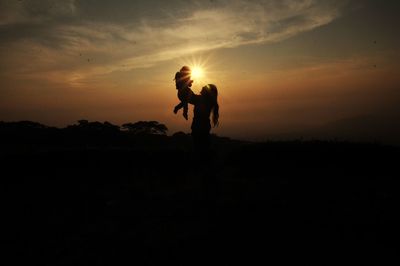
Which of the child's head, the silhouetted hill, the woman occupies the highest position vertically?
the child's head

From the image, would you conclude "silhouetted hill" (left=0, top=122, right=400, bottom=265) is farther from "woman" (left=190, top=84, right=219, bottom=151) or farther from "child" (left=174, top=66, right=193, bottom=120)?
"child" (left=174, top=66, right=193, bottom=120)

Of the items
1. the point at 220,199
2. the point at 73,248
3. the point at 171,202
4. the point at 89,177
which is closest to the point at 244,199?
the point at 220,199

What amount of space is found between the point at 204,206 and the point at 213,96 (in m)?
3.01

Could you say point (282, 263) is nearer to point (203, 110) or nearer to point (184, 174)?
point (203, 110)

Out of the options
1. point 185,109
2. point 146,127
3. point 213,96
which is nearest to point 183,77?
point 185,109

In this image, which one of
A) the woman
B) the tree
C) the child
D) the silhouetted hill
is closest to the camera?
the silhouetted hill

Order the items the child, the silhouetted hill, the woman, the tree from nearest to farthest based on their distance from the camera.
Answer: the silhouetted hill → the child → the woman → the tree

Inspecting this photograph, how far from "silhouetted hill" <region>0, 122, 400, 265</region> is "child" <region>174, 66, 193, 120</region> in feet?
5.39

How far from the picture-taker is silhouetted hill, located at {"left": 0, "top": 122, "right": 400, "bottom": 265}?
19.8ft

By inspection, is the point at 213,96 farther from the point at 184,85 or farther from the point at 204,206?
the point at 204,206

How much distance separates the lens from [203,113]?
9.41 m

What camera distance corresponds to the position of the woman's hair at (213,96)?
9.41 m

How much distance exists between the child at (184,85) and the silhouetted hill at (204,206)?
1644mm

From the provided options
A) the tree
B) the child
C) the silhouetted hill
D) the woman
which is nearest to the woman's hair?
the woman
